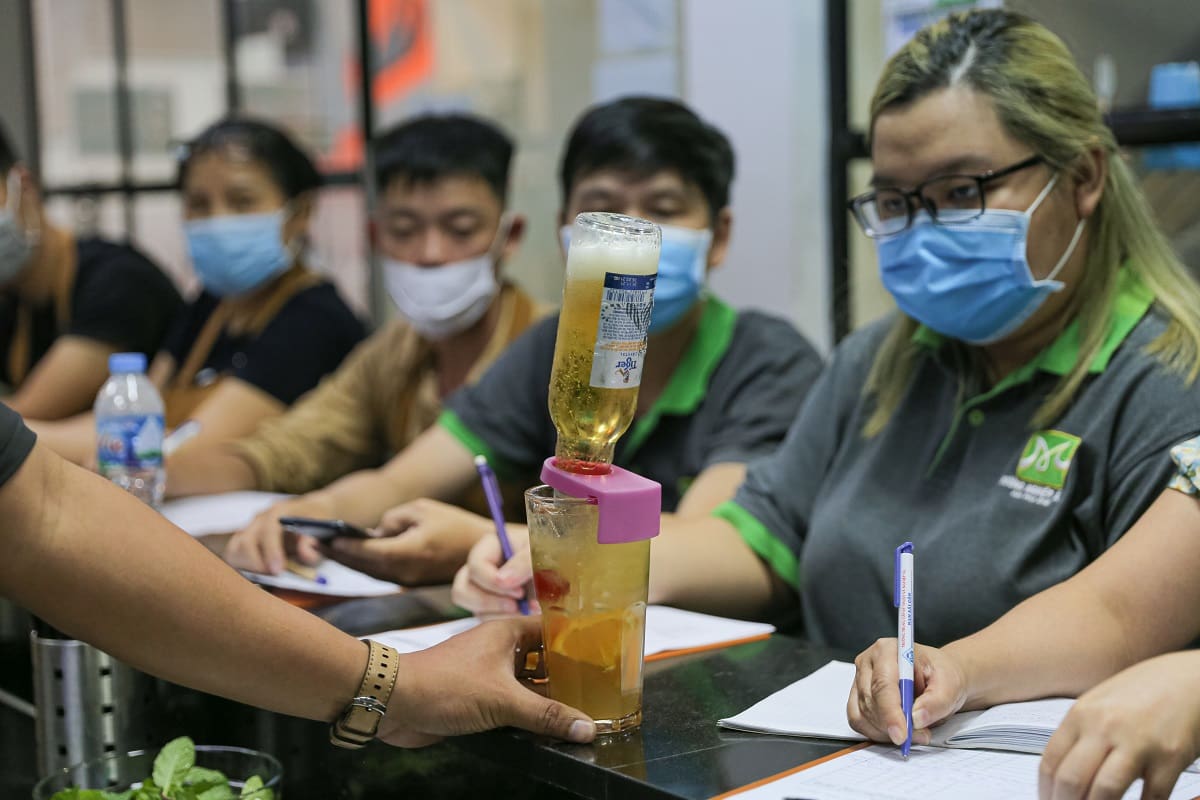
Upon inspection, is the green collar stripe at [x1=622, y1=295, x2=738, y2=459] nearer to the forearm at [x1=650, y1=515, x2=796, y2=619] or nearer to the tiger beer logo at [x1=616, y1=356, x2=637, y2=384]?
the forearm at [x1=650, y1=515, x2=796, y2=619]

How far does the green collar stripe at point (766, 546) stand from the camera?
66.6 inches

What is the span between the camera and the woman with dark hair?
3.00 metres

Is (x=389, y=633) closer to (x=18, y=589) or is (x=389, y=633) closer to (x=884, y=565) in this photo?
(x=18, y=589)

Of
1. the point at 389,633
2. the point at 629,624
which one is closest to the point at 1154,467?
the point at 629,624

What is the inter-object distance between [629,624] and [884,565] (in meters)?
0.57

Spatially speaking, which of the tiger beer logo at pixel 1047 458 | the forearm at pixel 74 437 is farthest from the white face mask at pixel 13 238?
the tiger beer logo at pixel 1047 458

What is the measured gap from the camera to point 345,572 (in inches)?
69.4

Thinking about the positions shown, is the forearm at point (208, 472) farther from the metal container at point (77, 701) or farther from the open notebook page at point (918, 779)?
the open notebook page at point (918, 779)

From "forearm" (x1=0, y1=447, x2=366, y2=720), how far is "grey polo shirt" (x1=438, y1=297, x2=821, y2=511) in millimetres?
988

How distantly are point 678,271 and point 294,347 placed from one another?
1.32 m

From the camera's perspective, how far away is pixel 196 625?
1.02 meters

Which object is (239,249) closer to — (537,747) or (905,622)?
(537,747)

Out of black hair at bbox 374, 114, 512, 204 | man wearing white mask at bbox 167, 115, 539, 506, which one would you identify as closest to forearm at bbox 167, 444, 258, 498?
man wearing white mask at bbox 167, 115, 539, 506

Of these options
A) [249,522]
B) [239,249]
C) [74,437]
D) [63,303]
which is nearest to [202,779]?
[249,522]
